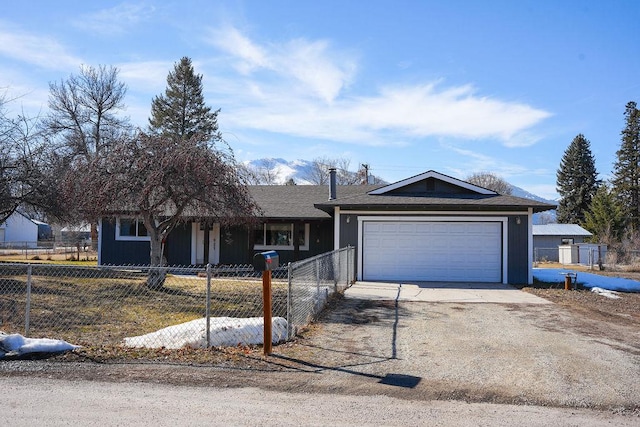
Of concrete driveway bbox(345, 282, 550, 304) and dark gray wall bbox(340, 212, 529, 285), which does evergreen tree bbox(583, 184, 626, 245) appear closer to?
dark gray wall bbox(340, 212, 529, 285)

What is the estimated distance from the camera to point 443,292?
14.4m

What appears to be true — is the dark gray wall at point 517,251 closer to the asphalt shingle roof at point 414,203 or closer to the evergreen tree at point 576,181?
the asphalt shingle roof at point 414,203

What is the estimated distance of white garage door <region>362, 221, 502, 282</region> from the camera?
1719 centimetres

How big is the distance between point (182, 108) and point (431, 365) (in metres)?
42.9

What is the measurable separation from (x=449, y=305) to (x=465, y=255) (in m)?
5.56

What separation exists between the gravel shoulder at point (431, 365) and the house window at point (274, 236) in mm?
12033

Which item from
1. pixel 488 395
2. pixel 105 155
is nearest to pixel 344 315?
pixel 488 395

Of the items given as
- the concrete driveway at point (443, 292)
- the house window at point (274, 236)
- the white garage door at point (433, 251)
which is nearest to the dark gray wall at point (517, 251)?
the white garage door at point (433, 251)

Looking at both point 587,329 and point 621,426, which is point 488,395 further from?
point 587,329

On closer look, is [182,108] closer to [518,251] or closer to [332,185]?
[332,185]

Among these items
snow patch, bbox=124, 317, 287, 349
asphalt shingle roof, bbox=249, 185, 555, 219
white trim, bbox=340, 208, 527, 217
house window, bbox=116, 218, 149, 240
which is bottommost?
snow patch, bbox=124, 317, 287, 349

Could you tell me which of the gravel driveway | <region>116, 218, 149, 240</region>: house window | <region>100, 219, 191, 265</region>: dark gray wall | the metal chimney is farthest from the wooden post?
<region>116, 218, 149, 240</region>: house window

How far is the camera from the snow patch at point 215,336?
7.38 metres

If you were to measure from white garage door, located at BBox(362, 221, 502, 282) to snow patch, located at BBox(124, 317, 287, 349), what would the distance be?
32.9 feet
